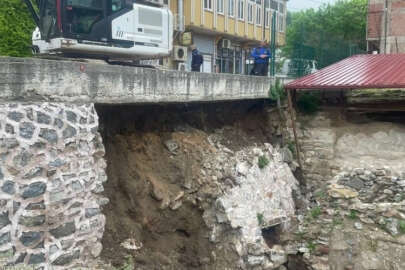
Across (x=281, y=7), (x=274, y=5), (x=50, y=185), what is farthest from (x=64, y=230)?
(x=281, y=7)

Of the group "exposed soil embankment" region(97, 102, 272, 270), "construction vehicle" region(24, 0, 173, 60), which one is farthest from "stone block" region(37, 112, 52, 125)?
"construction vehicle" region(24, 0, 173, 60)

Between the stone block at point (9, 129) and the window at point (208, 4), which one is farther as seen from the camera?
the window at point (208, 4)

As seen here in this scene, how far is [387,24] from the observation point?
19875 mm

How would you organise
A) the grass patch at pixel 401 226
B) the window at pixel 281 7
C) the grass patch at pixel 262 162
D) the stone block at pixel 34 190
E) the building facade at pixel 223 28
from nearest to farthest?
1. the stone block at pixel 34 190
2. the grass patch at pixel 401 226
3. the grass patch at pixel 262 162
4. the building facade at pixel 223 28
5. the window at pixel 281 7

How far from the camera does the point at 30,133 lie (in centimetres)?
504

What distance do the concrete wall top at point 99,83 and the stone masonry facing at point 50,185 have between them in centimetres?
20

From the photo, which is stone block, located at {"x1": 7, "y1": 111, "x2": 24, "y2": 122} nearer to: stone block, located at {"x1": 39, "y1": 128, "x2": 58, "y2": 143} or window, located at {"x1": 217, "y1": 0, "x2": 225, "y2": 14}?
stone block, located at {"x1": 39, "y1": 128, "x2": 58, "y2": 143}

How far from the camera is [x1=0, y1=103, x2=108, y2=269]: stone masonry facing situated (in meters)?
4.77

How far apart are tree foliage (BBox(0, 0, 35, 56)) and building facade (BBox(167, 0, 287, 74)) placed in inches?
248

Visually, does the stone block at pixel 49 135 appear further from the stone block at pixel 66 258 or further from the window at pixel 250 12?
the window at pixel 250 12

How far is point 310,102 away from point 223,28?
1185cm

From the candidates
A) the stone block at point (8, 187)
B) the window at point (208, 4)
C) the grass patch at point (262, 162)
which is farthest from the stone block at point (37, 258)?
the window at point (208, 4)

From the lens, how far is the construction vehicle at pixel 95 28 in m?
8.48

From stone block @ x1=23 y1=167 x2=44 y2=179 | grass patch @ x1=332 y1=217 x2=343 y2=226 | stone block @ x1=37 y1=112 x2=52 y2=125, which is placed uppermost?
stone block @ x1=37 y1=112 x2=52 y2=125
